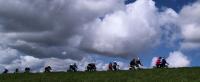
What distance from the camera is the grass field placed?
5681 centimetres

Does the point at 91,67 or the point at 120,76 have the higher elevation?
the point at 91,67

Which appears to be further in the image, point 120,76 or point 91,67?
point 91,67

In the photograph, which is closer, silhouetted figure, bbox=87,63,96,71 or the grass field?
the grass field

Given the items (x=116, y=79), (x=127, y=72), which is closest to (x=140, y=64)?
(x=127, y=72)

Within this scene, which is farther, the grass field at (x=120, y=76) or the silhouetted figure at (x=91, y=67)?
the silhouetted figure at (x=91, y=67)

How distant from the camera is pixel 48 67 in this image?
82.2 metres

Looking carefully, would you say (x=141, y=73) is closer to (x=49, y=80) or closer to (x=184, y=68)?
(x=184, y=68)

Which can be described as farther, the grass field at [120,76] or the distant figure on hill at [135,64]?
the distant figure on hill at [135,64]

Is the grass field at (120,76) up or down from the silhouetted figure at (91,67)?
down

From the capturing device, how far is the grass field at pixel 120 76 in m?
56.8

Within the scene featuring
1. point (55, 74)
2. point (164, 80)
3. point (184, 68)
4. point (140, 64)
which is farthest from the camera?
point (140, 64)

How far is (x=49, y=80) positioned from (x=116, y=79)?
28.1 ft

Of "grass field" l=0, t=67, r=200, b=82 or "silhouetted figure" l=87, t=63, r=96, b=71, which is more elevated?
"silhouetted figure" l=87, t=63, r=96, b=71

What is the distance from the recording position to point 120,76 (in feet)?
202
